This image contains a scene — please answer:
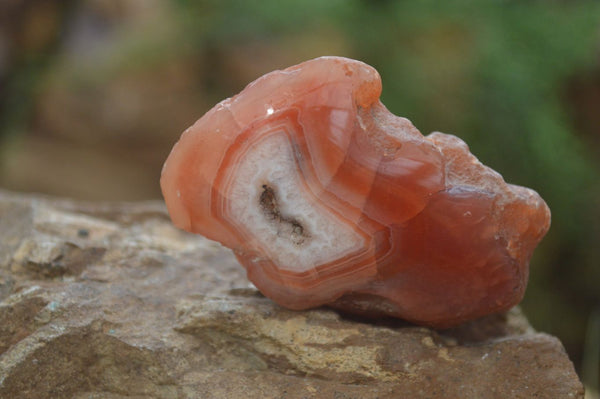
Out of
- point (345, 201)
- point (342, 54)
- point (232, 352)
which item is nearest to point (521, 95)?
point (342, 54)

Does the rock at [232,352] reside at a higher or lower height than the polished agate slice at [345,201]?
lower

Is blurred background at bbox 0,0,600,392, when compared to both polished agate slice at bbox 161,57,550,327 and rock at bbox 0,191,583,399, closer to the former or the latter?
rock at bbox 0,191,583,399

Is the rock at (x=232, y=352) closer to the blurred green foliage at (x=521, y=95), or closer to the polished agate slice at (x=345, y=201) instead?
the polished agate slice at (x=345, y=201)

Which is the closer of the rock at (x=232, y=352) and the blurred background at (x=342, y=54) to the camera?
the rock at (x=232, y=352)

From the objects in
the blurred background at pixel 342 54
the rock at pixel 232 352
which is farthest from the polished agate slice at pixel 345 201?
the blurred background at pixel 342 54

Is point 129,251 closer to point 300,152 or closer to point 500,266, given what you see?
point 300,152

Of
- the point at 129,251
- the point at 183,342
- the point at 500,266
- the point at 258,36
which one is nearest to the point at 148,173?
the point at 258,36
